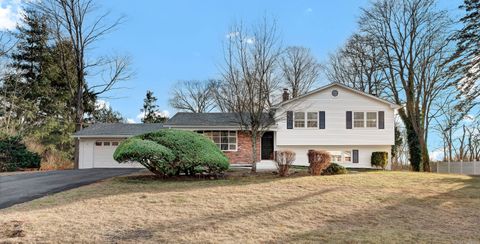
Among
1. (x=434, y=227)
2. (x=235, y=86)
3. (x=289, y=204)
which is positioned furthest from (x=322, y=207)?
(x=235, y=86)

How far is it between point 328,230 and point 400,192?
17.1ft

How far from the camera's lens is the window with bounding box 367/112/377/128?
23.7m

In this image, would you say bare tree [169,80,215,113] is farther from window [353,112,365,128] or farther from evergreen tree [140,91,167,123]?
window [353,112,365,128]

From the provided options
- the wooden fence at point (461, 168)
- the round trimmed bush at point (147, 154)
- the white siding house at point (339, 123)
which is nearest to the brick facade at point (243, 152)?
the white siding house at point (339, 123)

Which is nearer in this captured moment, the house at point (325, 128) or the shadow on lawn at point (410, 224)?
the shadow on lawn at point (410, 224)

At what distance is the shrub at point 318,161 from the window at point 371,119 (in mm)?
9410

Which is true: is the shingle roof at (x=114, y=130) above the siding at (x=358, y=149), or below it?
above

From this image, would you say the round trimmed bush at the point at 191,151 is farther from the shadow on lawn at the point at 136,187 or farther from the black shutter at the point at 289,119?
the black shutter at the point at 289,119

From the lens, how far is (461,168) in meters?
25.2

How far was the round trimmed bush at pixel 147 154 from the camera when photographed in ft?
42.3

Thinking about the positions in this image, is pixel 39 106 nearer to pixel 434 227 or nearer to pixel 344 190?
pixel 344 190

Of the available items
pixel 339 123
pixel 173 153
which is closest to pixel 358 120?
pixel 339 123

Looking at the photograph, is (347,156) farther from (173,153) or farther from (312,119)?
(173,153)

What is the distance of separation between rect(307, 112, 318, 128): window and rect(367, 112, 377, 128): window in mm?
3300
